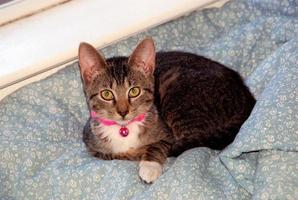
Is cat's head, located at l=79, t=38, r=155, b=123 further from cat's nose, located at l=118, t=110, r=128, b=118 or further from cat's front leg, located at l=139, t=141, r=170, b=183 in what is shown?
cat's front leg, located at l=139, t=141, r=170, b=183

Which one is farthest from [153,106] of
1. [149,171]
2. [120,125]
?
[149,171]

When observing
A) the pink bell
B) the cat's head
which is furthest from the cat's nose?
the pink bell

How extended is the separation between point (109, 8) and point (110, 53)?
0.73 ft

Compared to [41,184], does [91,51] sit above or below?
above

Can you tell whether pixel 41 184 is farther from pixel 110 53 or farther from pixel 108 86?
pixel 110 53

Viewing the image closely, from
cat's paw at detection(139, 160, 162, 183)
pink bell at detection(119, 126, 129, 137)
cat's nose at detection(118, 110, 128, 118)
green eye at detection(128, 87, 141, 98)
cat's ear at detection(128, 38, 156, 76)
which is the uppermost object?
cat's ear at detection(128, 38, 156, 76)

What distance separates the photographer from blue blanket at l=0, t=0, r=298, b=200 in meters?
1.76

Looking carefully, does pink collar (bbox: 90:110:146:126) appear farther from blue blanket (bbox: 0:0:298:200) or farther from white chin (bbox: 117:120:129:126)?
blue blanket (bbox: 0:0:298:200)

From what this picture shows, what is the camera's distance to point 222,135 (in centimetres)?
192

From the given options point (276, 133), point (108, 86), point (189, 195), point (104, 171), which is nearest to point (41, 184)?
point (104, 171)

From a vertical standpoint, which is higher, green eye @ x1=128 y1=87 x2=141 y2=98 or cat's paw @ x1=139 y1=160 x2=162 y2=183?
green eye @ x1=128 y1=87 x2=141 y2=98

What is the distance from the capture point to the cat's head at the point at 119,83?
184cm

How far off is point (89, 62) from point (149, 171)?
1.30ft

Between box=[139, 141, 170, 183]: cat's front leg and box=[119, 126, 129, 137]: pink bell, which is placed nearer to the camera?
box=[139, 141, 170, 183]: cat's front leg
